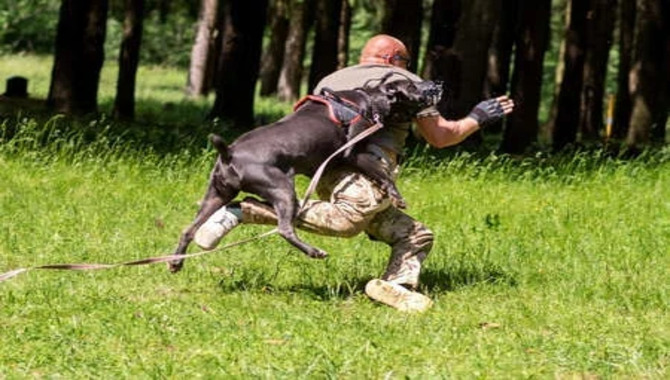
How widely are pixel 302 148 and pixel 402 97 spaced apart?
688 mm

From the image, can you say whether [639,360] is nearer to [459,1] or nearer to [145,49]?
[459,1]

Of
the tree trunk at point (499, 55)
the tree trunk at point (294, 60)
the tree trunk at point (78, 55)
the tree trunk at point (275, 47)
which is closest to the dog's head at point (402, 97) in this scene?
the tree trunk at point (78, 55)

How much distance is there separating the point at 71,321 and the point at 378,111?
7.30ft

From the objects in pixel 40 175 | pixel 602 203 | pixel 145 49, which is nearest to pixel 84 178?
pixel 40 175

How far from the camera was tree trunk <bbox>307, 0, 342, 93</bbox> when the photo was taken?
23734 mm

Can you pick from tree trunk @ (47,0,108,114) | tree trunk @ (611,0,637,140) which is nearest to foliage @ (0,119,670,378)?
tree trunk @ (47,0,108,114)

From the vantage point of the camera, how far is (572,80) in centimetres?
2284

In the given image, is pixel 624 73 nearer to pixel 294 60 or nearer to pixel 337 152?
pixel 294 60

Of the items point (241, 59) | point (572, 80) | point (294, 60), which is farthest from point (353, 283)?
point (294, 60)

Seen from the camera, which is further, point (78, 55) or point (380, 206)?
point (78, 55)

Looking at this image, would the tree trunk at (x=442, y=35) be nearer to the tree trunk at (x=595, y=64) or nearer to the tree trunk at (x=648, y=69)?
the tree trunk at (x=648, y=69)

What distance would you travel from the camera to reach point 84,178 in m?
13.5

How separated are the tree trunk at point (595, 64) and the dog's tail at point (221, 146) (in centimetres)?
1847

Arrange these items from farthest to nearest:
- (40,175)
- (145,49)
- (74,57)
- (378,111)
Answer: (145,49) → (74,57) → (40,175) → (378,111)
